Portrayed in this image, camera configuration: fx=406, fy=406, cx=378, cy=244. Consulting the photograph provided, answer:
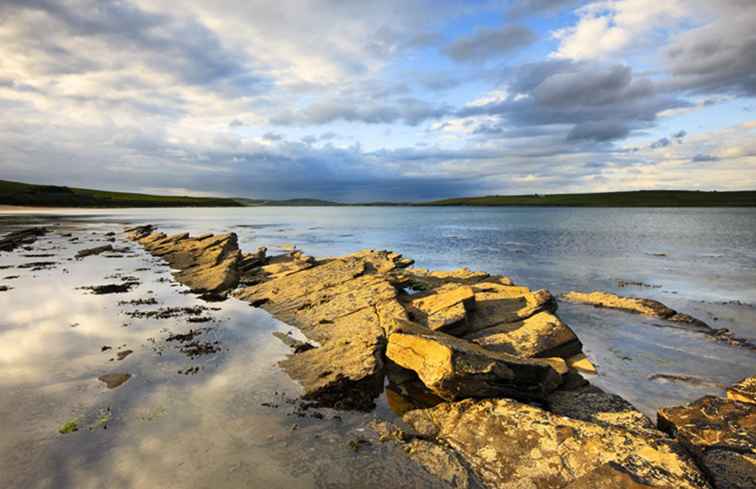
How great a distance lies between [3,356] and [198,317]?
886 cm

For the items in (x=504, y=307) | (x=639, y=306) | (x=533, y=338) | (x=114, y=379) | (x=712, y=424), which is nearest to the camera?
(x=712, y=424)

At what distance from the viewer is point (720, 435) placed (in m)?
11.0

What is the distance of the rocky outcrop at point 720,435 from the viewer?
9.60 meters

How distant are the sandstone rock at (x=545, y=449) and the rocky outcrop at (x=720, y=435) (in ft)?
3.06

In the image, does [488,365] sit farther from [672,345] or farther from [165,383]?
[672,345]

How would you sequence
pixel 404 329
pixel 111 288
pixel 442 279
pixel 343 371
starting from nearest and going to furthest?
pixel 343 371, pixel 404 329, pixel 111 288, pixel 442 279

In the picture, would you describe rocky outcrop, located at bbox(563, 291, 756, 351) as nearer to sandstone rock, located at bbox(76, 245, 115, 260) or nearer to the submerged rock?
the submerged rock

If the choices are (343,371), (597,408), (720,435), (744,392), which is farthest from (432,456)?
(744,392)

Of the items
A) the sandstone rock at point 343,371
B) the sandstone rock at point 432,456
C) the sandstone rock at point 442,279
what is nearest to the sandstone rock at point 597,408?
the sandstone rock at point 432,456

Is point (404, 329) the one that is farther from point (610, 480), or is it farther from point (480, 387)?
point (610, 480)

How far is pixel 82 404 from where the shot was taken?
1380 cm

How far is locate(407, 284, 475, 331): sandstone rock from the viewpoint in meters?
19.9

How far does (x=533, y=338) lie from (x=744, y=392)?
726cm

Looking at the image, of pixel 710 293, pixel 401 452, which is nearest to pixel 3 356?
pixel 401 452
